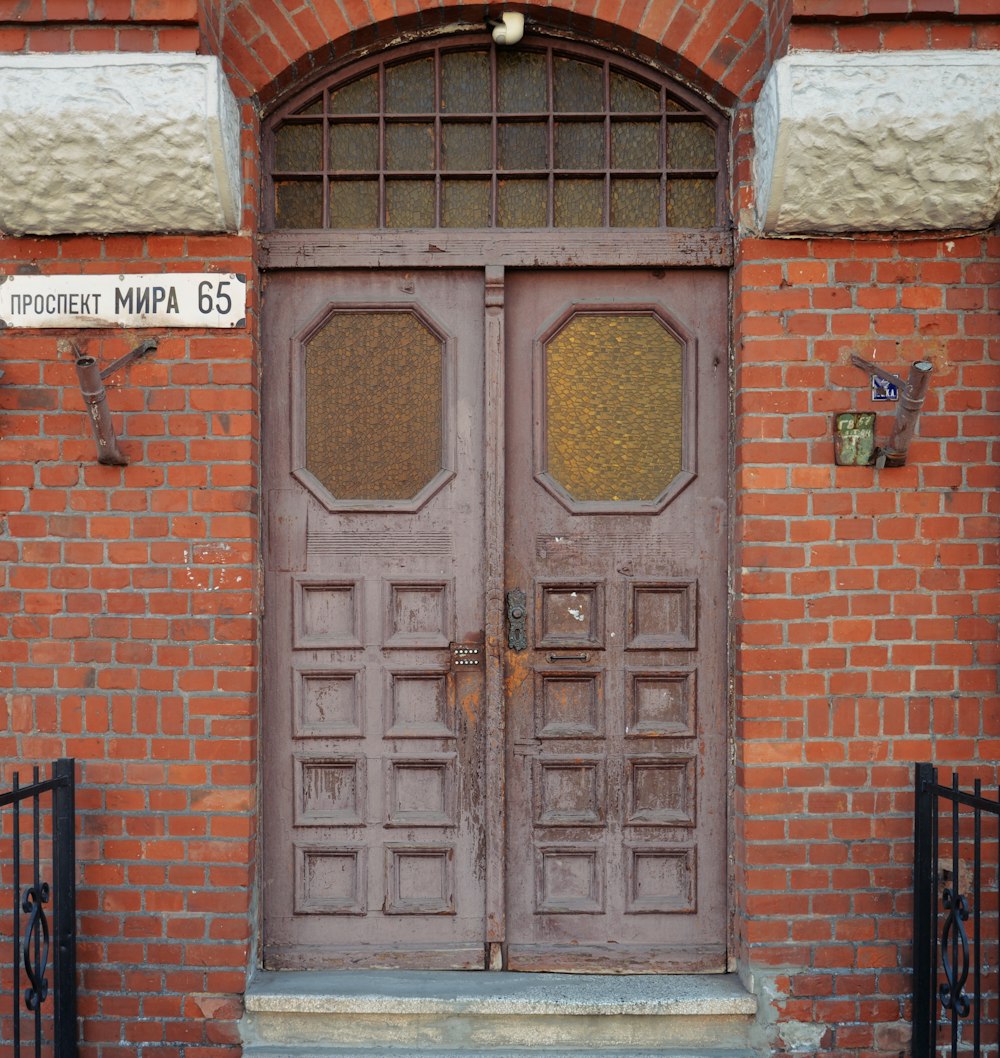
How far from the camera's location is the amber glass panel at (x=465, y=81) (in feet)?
11.8

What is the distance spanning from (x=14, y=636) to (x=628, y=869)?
2324mm

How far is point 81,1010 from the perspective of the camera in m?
3.36

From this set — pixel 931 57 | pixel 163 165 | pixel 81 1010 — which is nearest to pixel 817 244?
pixel 931 57

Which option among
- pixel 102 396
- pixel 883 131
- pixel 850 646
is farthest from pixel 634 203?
pixel 102 396

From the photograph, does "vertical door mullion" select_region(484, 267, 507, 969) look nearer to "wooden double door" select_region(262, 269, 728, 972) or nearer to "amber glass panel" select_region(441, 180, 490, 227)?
"wooden double door" select_region(262, 269, 728, 972)

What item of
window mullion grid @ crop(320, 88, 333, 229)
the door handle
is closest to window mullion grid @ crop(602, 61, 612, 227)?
window mullion grid @ crop(320, 88, 333, 229)

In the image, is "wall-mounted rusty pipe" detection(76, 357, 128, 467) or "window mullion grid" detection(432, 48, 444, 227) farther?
"window mullion grid" detection(432, 48, 444, 227)

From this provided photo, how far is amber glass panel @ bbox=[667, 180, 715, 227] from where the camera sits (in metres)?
3.60

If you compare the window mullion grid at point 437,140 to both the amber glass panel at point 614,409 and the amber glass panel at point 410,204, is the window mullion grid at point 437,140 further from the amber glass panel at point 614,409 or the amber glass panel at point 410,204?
the amber glass panel at point 614,409

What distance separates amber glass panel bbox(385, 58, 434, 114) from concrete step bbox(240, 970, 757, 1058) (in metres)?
3.15

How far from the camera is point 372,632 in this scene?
3566mm

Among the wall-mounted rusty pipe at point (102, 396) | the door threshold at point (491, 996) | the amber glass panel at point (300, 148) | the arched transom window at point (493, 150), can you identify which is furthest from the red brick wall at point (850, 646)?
the wall-mounted rusty pipe at point (102, 396)

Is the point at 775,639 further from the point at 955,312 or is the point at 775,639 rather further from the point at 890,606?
the point at 955,312

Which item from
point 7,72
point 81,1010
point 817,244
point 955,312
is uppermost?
point 7,72
